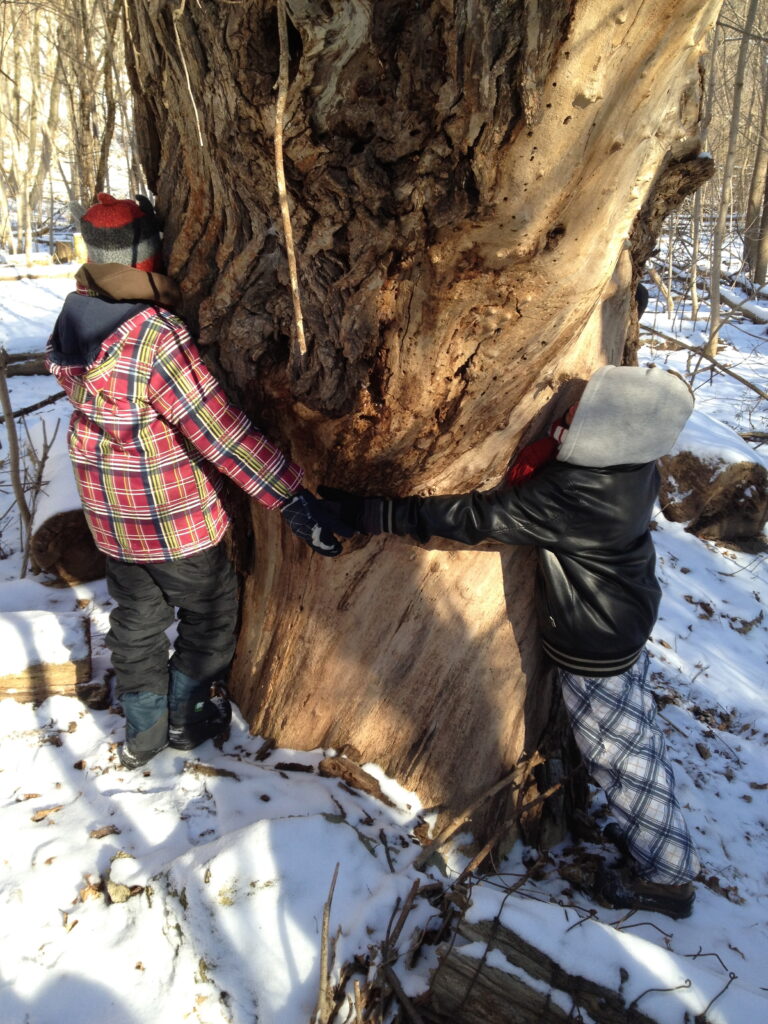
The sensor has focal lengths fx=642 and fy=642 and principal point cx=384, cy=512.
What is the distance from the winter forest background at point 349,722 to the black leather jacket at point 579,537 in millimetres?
141

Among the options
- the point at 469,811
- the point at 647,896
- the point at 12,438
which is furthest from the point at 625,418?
the point at 12,438

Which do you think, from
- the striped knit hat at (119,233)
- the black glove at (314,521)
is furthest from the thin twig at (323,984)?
the striped knit hat at (119,233)

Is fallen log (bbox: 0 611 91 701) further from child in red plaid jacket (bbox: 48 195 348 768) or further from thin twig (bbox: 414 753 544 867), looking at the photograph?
thin twig (bbox: 414 753 544 867)

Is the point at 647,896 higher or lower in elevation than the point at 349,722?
lower

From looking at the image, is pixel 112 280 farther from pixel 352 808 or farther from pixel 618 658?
pixel 618 658

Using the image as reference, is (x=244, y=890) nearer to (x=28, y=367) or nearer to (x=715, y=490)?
(x=715, y=490)

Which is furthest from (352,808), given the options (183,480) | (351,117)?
(351,117)

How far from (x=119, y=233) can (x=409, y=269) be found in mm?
937

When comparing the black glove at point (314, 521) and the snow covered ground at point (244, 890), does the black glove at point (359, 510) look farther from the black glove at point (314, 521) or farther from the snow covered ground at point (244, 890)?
the snow covered ground at point (244, 890)

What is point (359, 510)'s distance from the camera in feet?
6.34

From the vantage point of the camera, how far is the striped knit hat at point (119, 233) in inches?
75.0

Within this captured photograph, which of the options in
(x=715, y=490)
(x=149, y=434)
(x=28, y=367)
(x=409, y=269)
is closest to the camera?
(x=409, y=269)

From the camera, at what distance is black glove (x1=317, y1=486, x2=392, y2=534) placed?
190cm

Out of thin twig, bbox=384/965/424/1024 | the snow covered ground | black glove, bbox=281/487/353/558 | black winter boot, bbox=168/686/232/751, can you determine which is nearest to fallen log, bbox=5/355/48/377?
the snow covered ground
